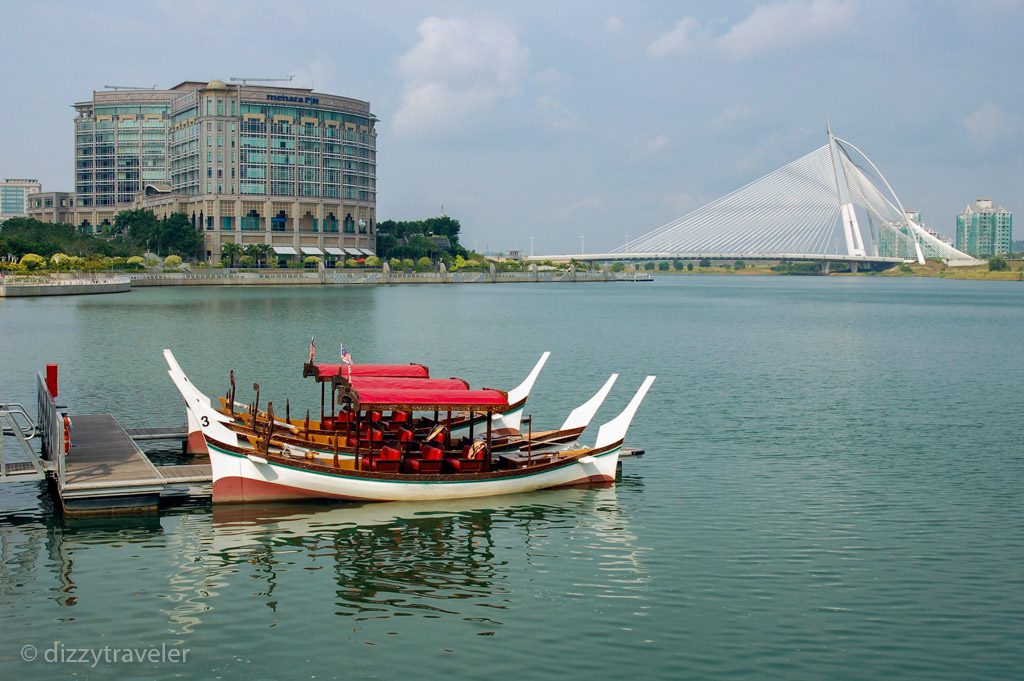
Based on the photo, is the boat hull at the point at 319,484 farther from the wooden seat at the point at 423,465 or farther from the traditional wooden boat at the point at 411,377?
the traditional wooden boat at the point at 411,377

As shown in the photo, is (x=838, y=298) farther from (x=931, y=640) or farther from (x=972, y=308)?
(x=931, y=640)

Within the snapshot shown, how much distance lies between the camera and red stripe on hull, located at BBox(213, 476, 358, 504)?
2134 centimetres

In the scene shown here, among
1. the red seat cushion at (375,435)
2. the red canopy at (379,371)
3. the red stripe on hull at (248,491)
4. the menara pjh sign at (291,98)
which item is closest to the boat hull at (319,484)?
the red stripe on hull at (248,491)

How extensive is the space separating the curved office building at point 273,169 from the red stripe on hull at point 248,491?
141613 millimetres

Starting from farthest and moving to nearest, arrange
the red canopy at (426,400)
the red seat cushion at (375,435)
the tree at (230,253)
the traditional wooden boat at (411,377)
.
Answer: the tree at (230,253)
the traditional wooden boat at (411,377)
the red seat cushion at (375,435)
the red canopy at (426,400)

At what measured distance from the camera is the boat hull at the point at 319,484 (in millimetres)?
21234

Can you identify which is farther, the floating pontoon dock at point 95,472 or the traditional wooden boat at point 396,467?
the traditional wooden boat at point 396,467

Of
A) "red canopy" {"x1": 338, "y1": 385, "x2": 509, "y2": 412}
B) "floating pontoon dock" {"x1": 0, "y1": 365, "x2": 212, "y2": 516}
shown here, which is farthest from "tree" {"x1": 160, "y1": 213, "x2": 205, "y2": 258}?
"red canopy" {"x1": 338, "y1": 385, "x2": 509, "y2": 412}

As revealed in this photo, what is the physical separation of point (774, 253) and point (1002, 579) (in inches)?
5798

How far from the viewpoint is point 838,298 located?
429 feet

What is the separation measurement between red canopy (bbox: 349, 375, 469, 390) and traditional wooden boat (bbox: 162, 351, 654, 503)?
54 centimetres

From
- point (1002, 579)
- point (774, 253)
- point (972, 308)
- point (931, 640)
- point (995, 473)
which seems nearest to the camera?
point (931, 640)

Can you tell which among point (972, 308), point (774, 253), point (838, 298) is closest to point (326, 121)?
point (774, 253)

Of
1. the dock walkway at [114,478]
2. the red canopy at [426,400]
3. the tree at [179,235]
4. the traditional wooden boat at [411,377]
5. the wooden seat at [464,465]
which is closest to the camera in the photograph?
the dock walkway at [114,478]
